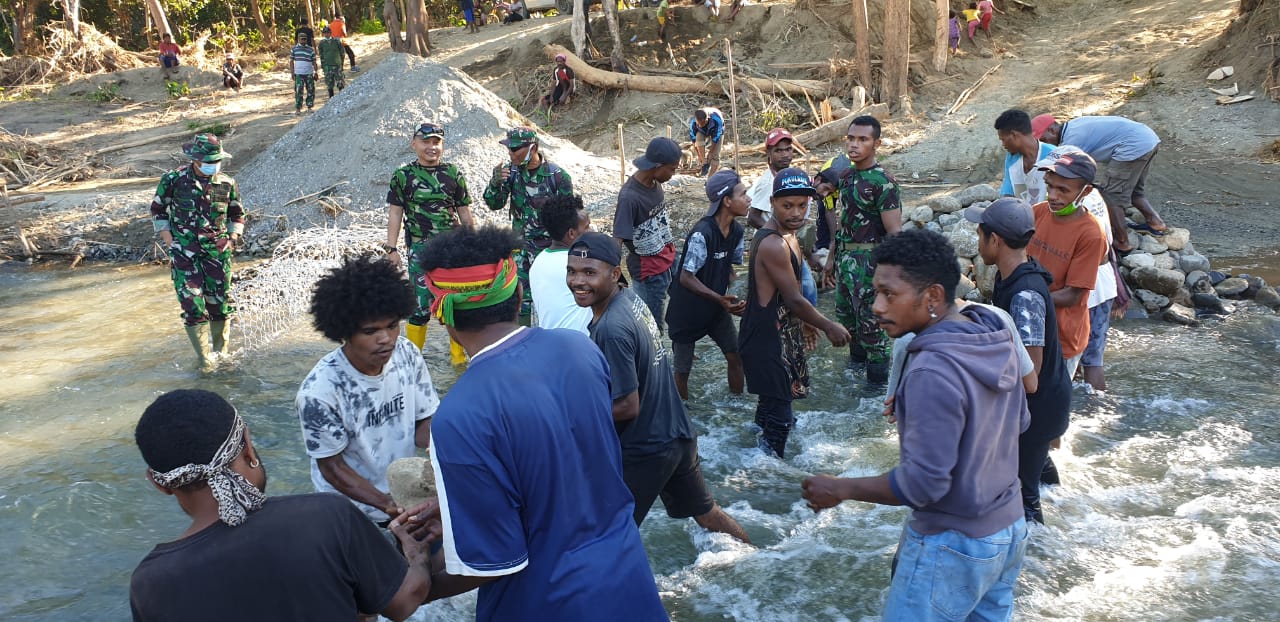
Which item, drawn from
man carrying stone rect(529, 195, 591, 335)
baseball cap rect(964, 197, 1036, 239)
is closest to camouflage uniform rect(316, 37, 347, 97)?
man carrying stone rect(529, 195, 591, 335)

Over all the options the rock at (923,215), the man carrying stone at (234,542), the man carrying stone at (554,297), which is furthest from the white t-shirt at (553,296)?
the rock at (923,215)

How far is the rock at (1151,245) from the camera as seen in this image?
7.95m

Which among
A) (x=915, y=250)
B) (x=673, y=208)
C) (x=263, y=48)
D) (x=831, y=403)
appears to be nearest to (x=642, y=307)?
(x=915, y=250)

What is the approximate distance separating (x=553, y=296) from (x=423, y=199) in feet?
9.14

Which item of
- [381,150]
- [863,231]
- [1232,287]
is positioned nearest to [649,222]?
[863,231]

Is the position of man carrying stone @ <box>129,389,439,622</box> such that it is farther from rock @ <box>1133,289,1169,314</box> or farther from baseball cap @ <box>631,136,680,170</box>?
rock @ <box>1133,289,1169,314</box>

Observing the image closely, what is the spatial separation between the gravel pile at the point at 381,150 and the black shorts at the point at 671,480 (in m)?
8.02

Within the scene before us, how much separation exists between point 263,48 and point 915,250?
28.3 metres

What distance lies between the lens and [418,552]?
2.24 metres

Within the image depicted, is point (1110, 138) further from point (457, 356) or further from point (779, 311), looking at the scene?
point (457, 356)

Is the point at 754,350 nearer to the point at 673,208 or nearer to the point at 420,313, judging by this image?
the point at 420,313

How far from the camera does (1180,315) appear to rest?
7332 millimetres

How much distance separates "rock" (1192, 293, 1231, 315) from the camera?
751 centimetres

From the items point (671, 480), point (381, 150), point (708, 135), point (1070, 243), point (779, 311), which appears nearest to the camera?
point (671, 480)
